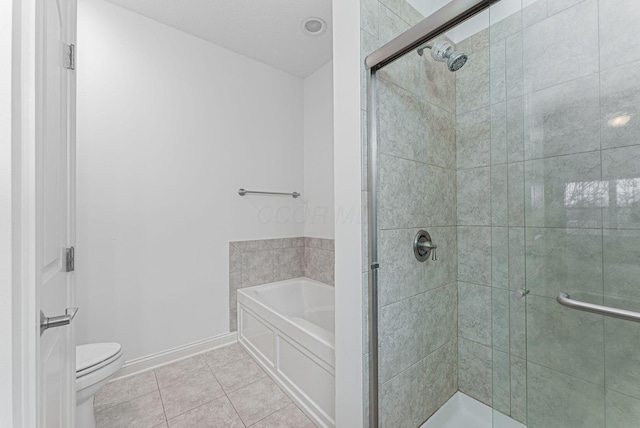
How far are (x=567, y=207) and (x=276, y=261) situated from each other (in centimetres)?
223

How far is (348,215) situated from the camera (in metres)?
1.23

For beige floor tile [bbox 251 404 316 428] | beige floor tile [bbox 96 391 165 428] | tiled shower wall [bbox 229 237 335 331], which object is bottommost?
beige floor tile [bbox 251 404 316 428]

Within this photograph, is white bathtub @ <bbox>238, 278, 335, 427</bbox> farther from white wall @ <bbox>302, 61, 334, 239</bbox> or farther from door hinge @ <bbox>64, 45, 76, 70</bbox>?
door hinge @ <bbox>64, 45, 76, 70</bbox>

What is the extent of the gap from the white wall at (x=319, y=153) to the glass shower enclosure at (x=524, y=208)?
122 cm

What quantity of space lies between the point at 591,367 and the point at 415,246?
731mm

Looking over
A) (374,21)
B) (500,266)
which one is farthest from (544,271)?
(374,21)

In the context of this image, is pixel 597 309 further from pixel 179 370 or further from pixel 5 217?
pixel 179 370

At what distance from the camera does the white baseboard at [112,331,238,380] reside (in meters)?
1.91

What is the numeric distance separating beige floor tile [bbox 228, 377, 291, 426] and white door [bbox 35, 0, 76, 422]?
0.81m

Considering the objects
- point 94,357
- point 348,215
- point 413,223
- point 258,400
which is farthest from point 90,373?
point 413,223

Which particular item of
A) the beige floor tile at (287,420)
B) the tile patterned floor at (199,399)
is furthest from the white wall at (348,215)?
the tile patterned floor at (199,399)

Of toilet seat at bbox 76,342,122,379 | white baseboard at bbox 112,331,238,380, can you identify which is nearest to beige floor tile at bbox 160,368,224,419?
white baseboard at bbox 112,331,238,380

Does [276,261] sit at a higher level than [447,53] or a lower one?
lower

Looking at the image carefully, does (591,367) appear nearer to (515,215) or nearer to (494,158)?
(515,215)
